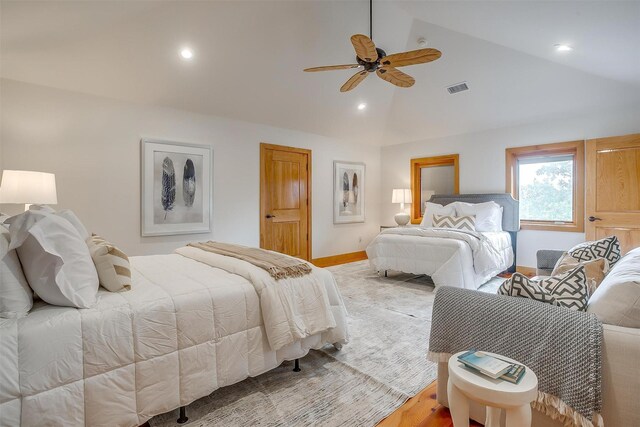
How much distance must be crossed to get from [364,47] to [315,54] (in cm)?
154

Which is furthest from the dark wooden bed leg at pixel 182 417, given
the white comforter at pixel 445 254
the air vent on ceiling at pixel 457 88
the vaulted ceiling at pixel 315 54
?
the air vent on ceiling at pixel 457 88

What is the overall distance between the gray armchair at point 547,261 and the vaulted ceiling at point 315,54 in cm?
200

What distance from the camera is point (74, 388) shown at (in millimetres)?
1265

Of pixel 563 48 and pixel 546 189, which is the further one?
pixel 546 189

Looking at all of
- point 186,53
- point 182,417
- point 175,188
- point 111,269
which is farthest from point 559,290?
point 175,188

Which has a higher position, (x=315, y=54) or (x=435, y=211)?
(x=315, y=54)

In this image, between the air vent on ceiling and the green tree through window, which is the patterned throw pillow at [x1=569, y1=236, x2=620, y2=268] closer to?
the green tree through window

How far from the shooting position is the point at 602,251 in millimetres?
2246

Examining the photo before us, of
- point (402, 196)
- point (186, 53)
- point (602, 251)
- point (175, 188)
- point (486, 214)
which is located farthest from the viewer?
point (402, 196)

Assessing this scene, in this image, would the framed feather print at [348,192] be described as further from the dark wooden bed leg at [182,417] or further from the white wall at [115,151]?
the dark wooden bed leg at [182,417]

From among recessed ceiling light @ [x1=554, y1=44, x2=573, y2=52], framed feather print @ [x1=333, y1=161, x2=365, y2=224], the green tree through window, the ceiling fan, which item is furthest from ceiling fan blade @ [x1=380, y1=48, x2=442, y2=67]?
the green tree through window

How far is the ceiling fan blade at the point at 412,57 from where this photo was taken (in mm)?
2549

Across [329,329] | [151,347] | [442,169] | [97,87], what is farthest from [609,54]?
[97,87]

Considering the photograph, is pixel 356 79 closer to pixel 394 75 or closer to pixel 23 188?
pixel 394 75
